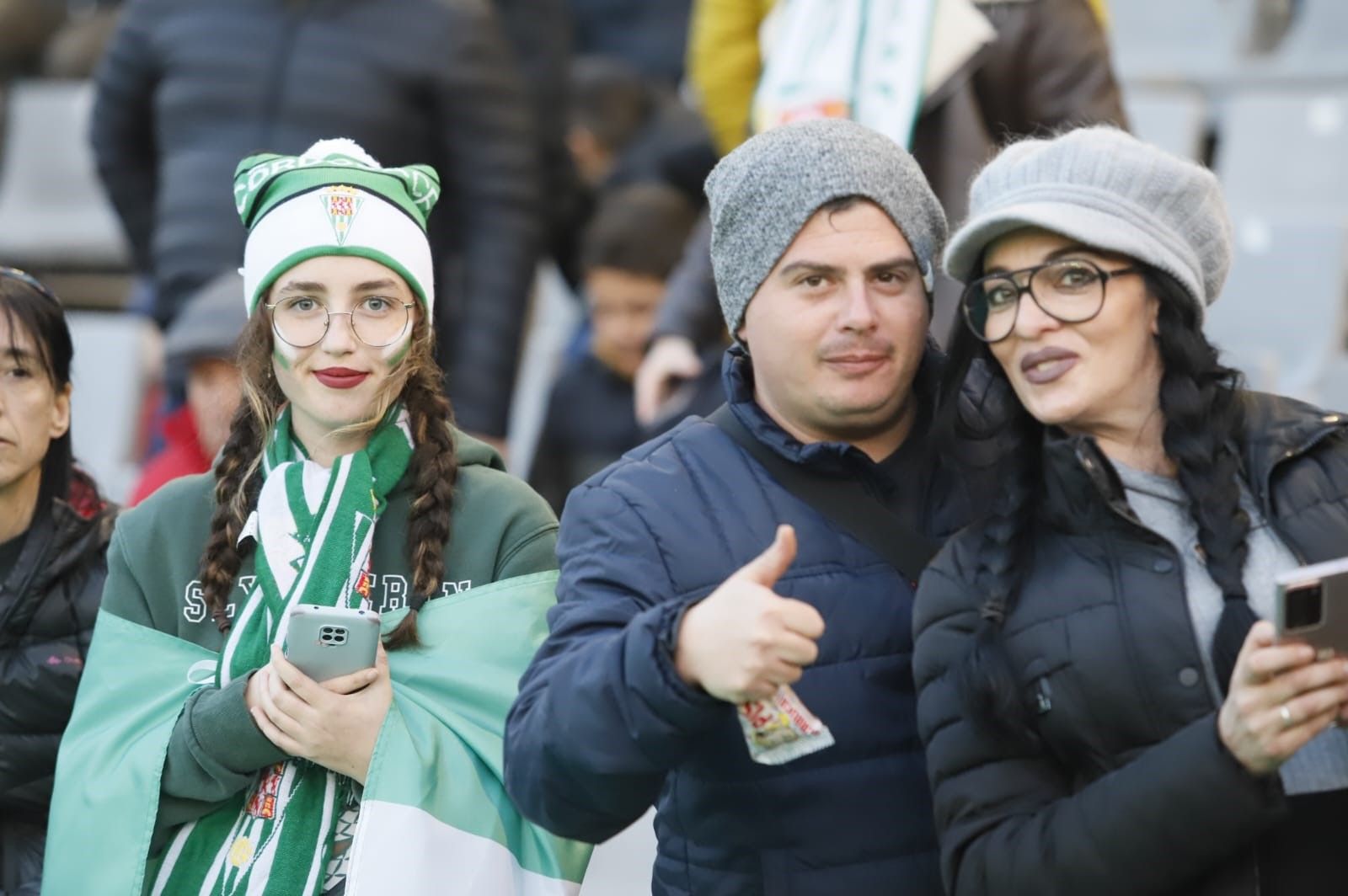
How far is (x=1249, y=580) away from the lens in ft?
9.07

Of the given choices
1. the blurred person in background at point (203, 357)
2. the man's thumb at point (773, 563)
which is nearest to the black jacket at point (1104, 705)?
the man's thumb at point (773, 563)

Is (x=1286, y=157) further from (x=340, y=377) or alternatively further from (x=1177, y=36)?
(x=340, y=377)

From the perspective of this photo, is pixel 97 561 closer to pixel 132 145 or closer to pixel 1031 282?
pixel 1031 282

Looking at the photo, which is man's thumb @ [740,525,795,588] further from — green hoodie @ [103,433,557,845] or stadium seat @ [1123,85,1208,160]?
stadium seat @ [1123,85,1208,160]

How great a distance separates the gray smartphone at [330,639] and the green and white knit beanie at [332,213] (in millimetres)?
601

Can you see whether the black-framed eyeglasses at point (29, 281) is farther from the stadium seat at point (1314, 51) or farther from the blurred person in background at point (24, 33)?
the blurred person in background at point (24, 33)

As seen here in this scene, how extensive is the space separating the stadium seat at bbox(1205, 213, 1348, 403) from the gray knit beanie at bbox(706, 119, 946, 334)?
3849 mm

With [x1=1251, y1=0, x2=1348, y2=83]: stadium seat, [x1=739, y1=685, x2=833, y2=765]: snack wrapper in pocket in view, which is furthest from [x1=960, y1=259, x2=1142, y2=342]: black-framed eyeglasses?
[x1=1251, y1=0, x2=1348, y2=83]: stadium seat

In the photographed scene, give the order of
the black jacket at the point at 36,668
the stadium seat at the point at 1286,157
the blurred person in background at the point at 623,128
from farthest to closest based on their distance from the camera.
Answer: the blurred person in background at the point at 623,128
the stadium seat at the point at 1286,157
the black jacket at the point at 36,668

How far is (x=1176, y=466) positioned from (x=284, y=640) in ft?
4.33

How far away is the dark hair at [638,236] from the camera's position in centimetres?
680

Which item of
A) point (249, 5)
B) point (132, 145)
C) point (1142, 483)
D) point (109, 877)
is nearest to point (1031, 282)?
point (1142, 483)

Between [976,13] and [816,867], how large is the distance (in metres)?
2.24

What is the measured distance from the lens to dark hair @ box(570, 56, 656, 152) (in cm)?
866
